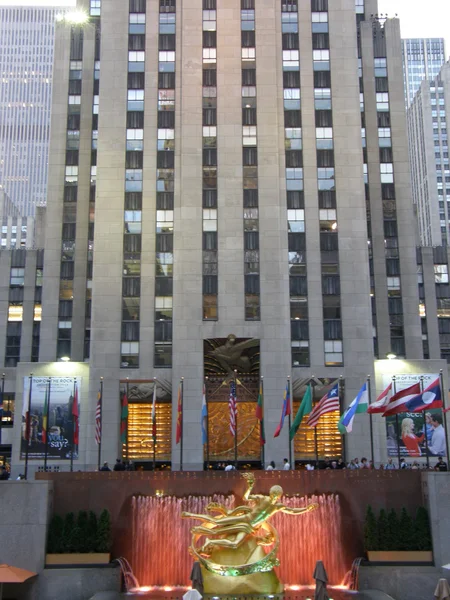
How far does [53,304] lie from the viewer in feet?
240

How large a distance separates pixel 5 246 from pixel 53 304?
92942 millimetres

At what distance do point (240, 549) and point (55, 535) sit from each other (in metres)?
10.4

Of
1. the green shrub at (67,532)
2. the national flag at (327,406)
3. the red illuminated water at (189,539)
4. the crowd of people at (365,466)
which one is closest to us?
the green shrub at (67,532)

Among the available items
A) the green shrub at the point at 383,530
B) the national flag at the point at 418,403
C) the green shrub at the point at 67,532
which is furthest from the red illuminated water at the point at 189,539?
the national flag at the point at 418,403

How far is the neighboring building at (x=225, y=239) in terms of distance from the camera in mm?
61625

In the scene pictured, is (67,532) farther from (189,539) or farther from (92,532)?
(189,539)

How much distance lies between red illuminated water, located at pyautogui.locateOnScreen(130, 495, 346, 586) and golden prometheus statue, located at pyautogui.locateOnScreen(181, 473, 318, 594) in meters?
4.15

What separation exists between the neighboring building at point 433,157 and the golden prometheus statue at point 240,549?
116 meters

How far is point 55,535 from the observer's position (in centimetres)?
3788

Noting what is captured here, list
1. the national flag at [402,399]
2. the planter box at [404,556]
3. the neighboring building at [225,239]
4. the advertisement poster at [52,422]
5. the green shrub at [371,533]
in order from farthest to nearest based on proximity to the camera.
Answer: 1. the advertisement poster at [52,422]
2. the neighboring building at [225,239]
3. the national flag at [402,399]
4. the green shrub at [371,533]
5. the planter box at [404,556]

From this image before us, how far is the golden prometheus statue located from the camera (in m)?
32.5

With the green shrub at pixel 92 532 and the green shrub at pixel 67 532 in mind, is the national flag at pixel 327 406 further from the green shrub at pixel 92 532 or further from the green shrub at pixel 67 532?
the green shrub at pixel 67 532

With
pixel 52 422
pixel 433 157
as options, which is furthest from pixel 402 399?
pixel 433 157

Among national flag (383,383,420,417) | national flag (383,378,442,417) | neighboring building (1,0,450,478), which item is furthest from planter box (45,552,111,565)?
neighboring building (1,0,450,478)
